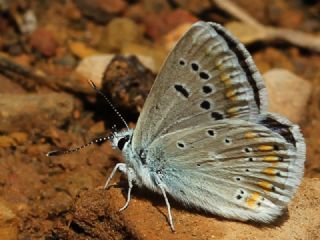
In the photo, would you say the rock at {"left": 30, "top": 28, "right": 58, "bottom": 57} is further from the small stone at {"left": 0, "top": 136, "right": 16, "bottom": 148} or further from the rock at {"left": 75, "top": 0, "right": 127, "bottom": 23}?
the small stone at {"left": 0, "top": 136, "right": 16, "bottom": 148}

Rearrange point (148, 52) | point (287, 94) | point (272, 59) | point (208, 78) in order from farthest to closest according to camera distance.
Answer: point (272, 59) < point (148, 52) < point (287, 94) < point (208, 78)

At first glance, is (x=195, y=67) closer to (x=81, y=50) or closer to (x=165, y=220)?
(x=165, y=220)

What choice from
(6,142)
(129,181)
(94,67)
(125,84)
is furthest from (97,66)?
(129,181)

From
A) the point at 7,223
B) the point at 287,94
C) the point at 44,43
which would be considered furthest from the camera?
the point at 44,43

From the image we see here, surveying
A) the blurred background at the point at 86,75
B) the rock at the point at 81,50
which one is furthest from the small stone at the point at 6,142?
the rock at the point at 81,50

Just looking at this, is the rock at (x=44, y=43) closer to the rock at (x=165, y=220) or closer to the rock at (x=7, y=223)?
the rock at (x=7, y=223)

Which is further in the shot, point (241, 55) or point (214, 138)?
point (214, 138)

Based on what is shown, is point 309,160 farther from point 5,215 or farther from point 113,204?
point 5,215

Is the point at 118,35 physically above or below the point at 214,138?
below

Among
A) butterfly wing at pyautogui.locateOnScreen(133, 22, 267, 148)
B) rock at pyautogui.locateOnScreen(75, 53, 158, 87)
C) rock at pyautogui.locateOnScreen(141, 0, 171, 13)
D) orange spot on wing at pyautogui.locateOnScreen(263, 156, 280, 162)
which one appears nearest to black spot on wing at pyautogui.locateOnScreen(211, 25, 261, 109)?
butterfly wing at pyautogui.locateOnScreen(133, 22, 267, 148)
